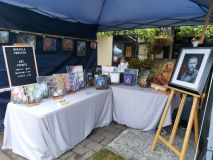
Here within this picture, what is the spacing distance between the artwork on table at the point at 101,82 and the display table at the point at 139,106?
0.56ft

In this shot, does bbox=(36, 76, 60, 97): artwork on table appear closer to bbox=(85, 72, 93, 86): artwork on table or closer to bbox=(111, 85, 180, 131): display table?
bbox=(85, 72, 93, 86): artwork on table

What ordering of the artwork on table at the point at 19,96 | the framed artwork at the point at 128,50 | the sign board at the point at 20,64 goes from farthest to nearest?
the framed artwork at the point at 128,50 → the sign board at the point at 20,64 → the artwork on table at the point at 19,96

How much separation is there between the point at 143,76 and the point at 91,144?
4.70 ft

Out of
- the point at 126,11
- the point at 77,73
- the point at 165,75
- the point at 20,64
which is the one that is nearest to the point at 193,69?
the point at 165,75

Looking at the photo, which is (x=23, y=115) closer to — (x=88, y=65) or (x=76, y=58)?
(x=76, y=58)

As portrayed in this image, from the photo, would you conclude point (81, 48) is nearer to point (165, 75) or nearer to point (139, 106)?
point (139, 106)

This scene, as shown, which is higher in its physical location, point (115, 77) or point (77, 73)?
point (77, 73)

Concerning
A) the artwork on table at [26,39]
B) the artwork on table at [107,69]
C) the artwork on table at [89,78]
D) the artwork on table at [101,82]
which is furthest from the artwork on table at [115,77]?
the artwork on table at [26,39]

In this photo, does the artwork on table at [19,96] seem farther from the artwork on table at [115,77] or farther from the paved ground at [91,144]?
the artwork on table at [115,77]

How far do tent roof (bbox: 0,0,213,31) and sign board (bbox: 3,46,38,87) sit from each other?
62 centimetres

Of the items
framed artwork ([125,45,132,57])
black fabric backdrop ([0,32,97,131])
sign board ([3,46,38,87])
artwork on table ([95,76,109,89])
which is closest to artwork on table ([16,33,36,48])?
black fabric backdrop ([0,32,97,131])

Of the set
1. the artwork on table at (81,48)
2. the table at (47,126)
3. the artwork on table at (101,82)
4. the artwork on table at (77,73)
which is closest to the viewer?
the table at (47,126)

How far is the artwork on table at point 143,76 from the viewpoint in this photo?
9.86 feet

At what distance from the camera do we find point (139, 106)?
285 centimetres
